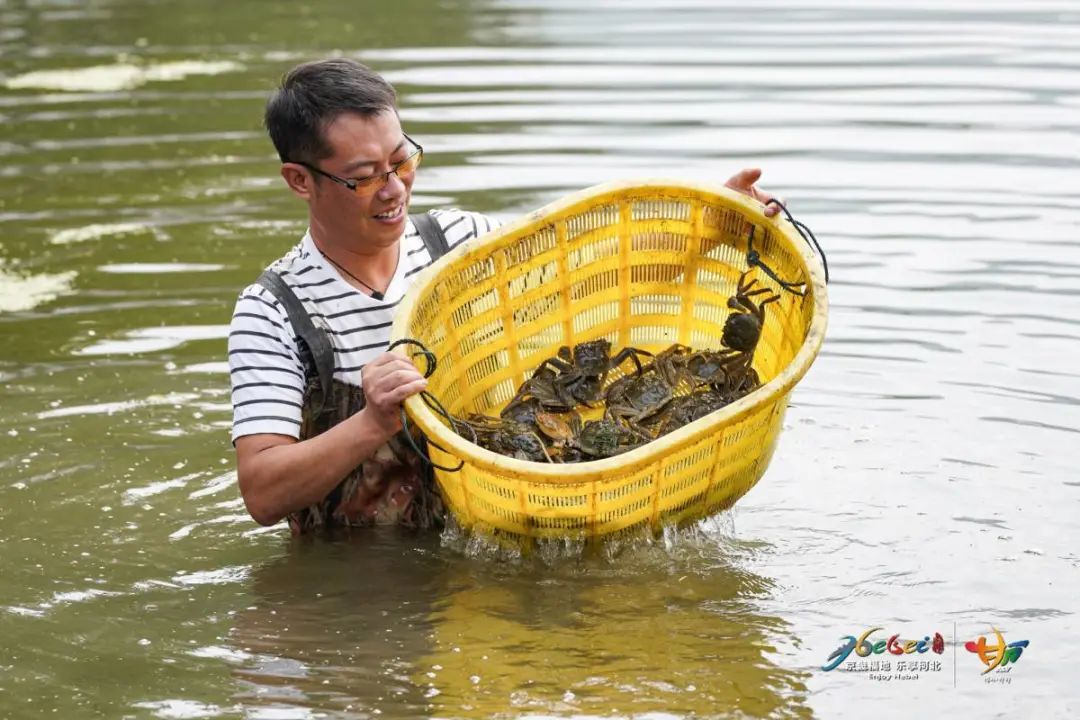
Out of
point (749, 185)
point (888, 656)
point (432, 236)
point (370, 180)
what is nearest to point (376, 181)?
point (370, 180)

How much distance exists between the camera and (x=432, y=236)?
16.5 feet

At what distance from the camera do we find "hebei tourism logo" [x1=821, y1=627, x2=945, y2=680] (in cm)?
400

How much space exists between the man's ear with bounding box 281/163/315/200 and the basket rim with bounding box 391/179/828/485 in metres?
0.39

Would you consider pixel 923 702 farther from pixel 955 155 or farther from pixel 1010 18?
pixel 1010 18

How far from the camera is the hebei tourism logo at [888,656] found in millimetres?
4000

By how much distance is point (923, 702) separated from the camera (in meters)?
3.85

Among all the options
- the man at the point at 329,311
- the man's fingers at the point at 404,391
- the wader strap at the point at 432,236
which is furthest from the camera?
the wader strap at the point at 432,236

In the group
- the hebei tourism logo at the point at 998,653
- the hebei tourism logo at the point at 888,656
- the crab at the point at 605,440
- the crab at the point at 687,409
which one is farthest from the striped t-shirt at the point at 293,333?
the hebei tourism logo at the point at 998,653

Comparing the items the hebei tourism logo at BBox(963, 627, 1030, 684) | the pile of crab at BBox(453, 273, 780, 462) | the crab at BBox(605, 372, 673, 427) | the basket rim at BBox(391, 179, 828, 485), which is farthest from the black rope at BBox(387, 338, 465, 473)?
the hebei tourism logo at BBox(963, 627, 1030, 684)

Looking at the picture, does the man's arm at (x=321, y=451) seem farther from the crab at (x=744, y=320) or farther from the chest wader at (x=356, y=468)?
the crab at (x=744, y=320)

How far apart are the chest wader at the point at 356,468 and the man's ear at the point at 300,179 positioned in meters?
0.25

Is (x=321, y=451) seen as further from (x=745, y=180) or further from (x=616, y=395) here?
(x=745, y=180)

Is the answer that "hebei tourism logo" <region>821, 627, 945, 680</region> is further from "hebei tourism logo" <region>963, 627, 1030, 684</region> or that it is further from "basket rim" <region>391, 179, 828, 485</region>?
"basket rim" <region>391, 179, 828, 485</region>

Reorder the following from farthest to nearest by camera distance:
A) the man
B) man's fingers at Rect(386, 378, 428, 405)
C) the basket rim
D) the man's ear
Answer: the man's ear
the man
man's fingers at Rect(386, 378, 428, 405)
the basket rim
